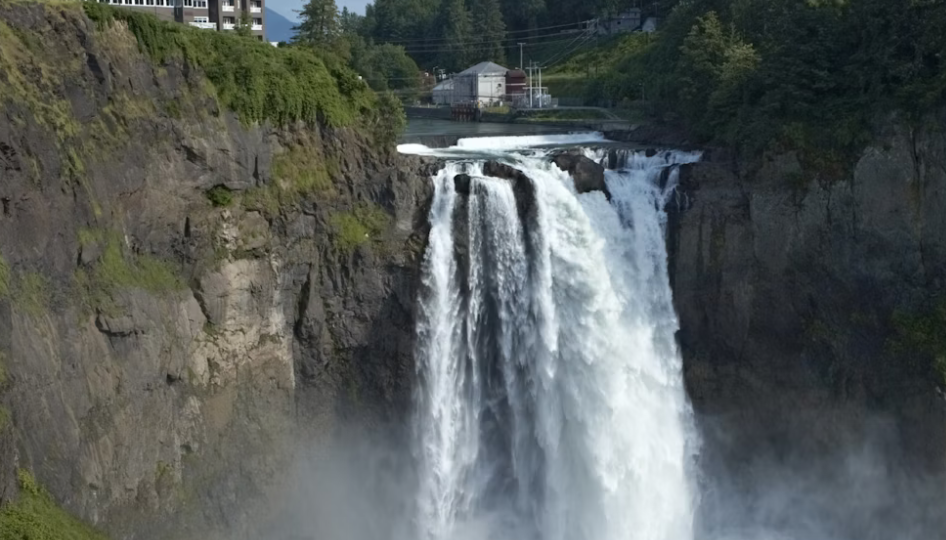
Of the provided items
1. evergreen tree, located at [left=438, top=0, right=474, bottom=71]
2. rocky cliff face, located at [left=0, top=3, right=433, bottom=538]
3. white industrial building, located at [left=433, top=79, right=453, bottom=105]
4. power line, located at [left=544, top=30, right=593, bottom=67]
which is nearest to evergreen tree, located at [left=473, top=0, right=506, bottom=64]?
evergreen tree, located at [left=438, top=0, right=474, bottom=71]

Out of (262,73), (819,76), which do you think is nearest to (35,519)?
(262,73)

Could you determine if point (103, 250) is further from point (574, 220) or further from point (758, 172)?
point (758, 172)

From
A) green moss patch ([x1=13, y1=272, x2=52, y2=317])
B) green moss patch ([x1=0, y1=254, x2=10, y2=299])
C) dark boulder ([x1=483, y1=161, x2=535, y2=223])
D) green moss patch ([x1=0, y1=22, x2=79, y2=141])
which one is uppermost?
green moss patch ([x1=0, y1=22, x2=79, y2=141])

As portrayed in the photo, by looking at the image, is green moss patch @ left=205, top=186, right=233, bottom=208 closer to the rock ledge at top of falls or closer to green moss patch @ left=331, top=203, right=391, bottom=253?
green moss patch @ left=331, top=203, right=391, bottom=253

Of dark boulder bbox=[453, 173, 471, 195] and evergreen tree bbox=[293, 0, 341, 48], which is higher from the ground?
evergreen tree bbox=[293, 0, 341, 48]

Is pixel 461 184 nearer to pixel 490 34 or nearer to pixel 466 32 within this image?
pixel 490 34

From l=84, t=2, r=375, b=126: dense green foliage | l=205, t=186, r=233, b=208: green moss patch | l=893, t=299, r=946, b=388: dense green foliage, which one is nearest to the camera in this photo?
l=84, t=2, r=375, b=126: dense green foliage

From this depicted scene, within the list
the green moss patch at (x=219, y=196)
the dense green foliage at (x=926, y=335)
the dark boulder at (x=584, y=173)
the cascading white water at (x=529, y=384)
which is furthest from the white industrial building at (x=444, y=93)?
the dense green foliage at (x=926, y=335)
